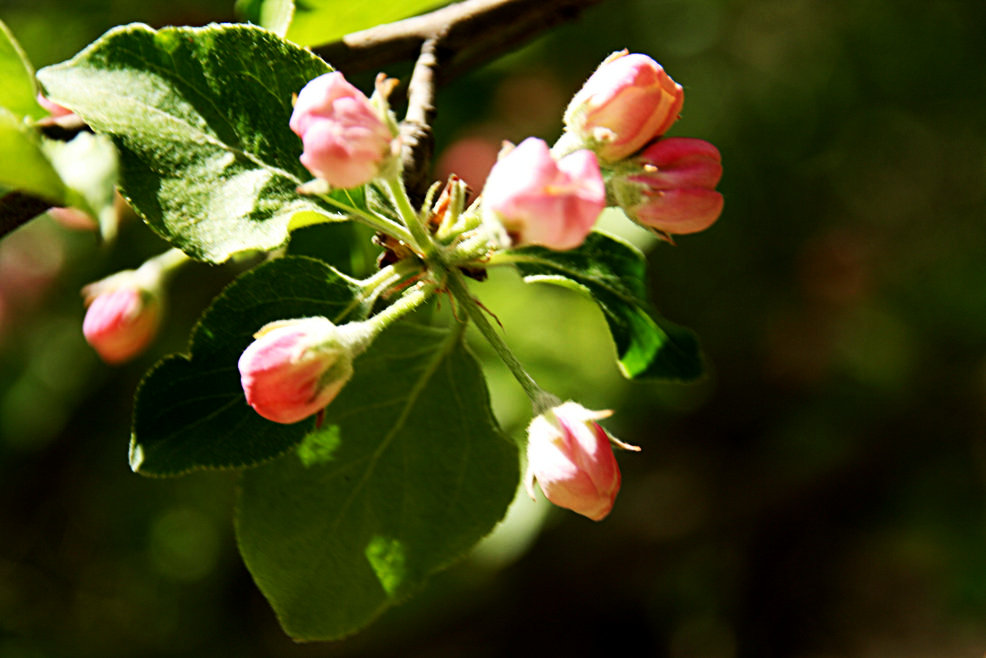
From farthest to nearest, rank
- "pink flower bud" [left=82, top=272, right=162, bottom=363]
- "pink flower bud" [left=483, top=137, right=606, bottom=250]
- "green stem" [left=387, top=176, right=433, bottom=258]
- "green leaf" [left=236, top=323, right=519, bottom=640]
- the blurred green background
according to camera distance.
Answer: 1. the blurred green background
2. "pink flower bud" [left=82, top=272, right=162, bottom=363]
3. "green leaf" [left=236, top=323, right=519, bottom=640]
4. "green stem" [left=387, top=176, right=433, bottom=258]
5. "pink flower bud" [left=483, top=137, right=606, bottom=250]

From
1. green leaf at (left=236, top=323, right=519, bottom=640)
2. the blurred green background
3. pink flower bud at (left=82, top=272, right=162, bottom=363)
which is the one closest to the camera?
green leaf at (left=236, top=323, right=519, bottom=640)

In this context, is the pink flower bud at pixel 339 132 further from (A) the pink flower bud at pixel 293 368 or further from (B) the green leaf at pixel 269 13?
(B) the green leaf at pixel 269 13

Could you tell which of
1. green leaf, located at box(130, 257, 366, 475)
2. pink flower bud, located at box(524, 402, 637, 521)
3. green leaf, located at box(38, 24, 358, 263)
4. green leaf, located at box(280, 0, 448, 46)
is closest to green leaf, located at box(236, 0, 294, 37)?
green leaf, located at box(280, 0, 448, 46)

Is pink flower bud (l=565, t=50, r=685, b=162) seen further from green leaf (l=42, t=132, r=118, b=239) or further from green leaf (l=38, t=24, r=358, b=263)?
green leaf (l=42, t=132, r=118, b=239)

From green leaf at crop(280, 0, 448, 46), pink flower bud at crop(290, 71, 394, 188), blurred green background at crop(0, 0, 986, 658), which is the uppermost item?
pink flower bud at crop(290, 71, 394, 188)

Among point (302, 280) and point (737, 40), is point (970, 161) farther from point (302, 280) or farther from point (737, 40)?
point (302, 280)

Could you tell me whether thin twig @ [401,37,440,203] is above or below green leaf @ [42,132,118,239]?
below

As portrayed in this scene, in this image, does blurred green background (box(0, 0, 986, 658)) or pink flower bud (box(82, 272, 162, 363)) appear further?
blurred green background (box(0, 0, 986, 658))

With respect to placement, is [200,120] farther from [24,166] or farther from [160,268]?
[160,268]
